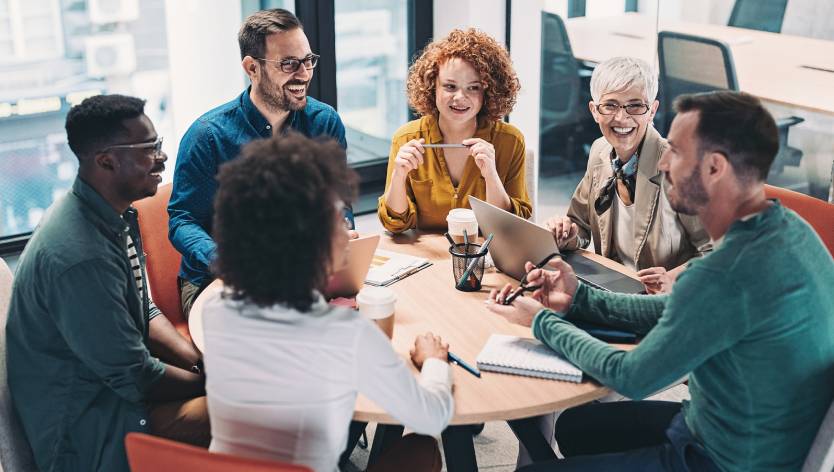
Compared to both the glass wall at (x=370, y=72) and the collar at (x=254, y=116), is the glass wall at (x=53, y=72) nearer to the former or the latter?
the glass wall at (x=370, y=72)

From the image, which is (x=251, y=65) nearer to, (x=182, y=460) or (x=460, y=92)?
(x=460, y=92)

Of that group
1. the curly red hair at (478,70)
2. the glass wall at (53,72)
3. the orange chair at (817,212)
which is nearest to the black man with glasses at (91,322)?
the curly red hair at (478,70)

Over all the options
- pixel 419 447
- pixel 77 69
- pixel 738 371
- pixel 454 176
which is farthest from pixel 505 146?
pixel 77 69

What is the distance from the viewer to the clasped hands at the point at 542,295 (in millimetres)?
2004

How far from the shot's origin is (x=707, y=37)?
→ 4.09 meters

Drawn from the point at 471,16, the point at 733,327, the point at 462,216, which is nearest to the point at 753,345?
the point at 733,327

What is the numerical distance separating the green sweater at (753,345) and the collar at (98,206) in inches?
43.6

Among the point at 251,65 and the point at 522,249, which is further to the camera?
the point at 251,65

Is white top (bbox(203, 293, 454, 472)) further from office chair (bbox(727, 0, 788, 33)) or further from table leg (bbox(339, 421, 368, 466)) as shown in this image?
office chair (bbox(727, 0, 788, 33))

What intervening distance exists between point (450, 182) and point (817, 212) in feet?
3.55

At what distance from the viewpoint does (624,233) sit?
269 cm

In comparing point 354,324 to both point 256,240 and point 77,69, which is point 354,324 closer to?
point 256,240

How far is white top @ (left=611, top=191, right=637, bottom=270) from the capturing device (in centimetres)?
Answer: 266

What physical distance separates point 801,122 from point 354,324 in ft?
10.4
